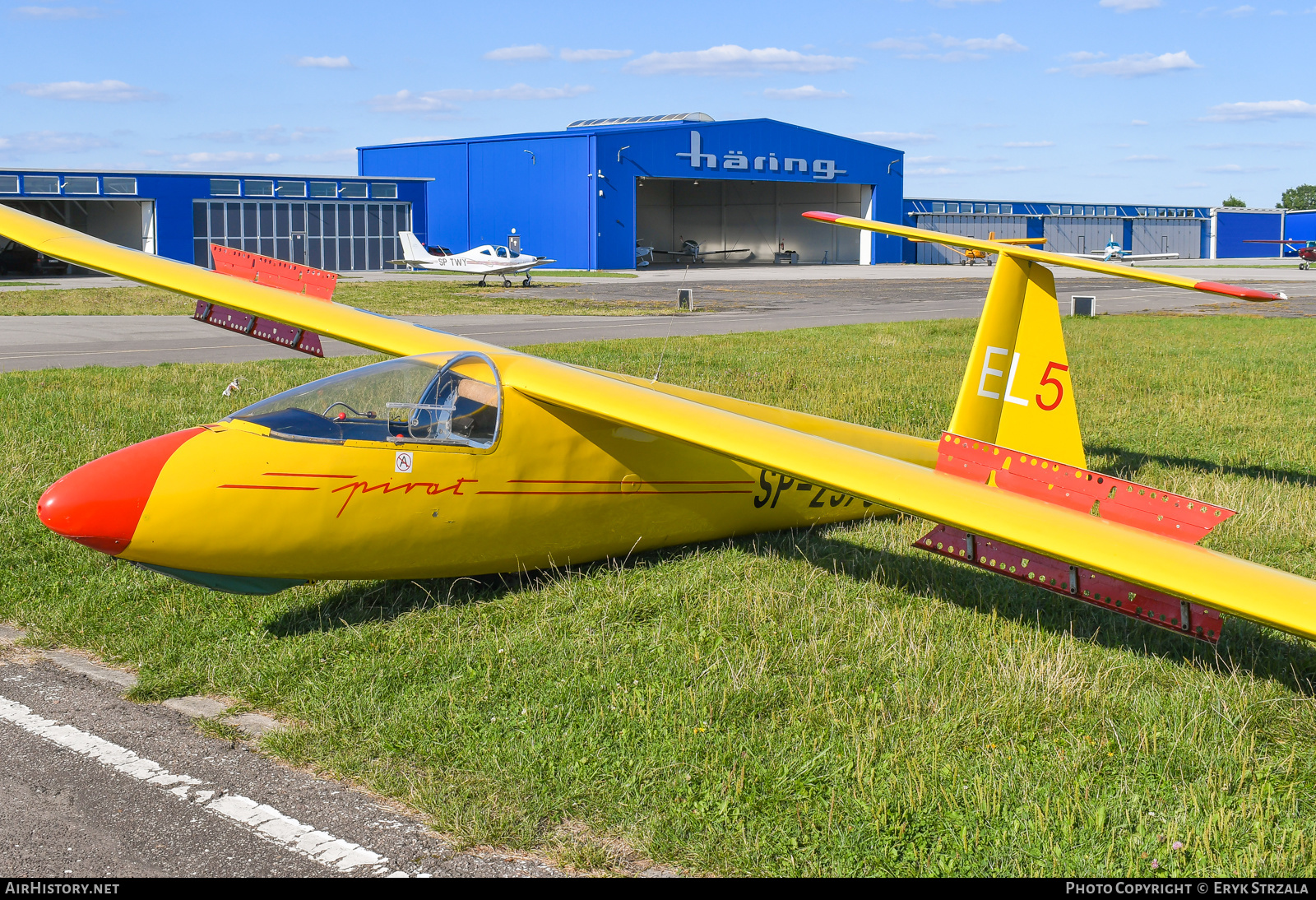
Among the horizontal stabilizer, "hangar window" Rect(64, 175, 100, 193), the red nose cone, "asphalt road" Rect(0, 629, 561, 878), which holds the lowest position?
"asphalt road" Rect(0, 629, 561, 878)

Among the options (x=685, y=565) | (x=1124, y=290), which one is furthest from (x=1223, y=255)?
(x=685, y=565)

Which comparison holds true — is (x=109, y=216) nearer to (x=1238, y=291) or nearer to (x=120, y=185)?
(x=120, y=185)

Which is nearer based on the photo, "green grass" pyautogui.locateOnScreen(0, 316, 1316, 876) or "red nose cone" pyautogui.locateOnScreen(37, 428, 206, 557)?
"green grass" pyautogui.locateOnScreen(0, 316, 1316, 876)

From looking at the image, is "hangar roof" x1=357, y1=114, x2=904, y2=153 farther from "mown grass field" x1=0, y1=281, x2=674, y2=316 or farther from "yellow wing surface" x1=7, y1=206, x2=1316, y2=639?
"yellow wing surface" x1=7, y1=206, x2=1316, y2=639

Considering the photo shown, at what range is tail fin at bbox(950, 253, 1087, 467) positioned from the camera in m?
8.54

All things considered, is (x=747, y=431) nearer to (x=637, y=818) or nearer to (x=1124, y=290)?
(x=637, y=818)

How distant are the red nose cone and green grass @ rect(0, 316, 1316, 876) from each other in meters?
0.92

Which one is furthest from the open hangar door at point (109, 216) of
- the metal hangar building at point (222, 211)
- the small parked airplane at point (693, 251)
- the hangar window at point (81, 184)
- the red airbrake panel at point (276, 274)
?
the red airbrake panel at point (276, 274)

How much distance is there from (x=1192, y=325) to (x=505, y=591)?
87.2ft

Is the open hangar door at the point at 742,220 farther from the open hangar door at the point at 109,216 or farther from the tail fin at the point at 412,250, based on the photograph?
the open hangar door at the point at 109,216

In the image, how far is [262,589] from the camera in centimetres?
632

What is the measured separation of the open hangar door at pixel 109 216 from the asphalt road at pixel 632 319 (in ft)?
78.7

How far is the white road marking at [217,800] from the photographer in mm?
4258

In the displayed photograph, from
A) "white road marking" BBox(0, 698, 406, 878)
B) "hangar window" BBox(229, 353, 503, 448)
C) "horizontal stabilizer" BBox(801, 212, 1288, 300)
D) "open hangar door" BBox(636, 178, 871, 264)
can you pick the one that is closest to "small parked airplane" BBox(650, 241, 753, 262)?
"open hangar door" BBox(636, 178, 871, 264)
